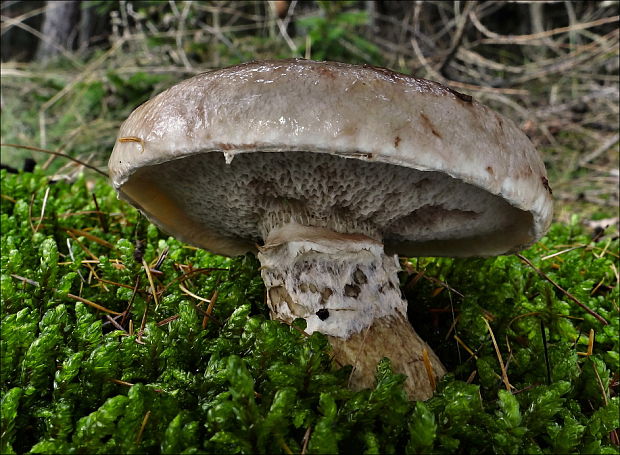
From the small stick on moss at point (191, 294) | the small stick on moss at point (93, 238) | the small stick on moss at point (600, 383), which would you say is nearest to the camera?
the small stick on moss at point (600, 383)

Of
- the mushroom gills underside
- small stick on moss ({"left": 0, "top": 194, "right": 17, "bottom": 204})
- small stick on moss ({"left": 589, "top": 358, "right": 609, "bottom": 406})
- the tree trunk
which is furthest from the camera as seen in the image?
the tree trunk

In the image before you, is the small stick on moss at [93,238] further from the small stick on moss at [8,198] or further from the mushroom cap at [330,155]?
the mushroom cap at [330,155]

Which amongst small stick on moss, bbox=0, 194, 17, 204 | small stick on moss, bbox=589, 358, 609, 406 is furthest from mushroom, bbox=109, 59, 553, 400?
small stick on moss, bbox=0, 194, 17, 204

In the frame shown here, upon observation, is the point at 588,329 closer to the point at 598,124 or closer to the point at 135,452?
the point at 135,452

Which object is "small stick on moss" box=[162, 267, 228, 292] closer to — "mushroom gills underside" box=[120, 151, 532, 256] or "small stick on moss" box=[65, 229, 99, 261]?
"mushroom gills underside" box=[120, 151, 532, 256]

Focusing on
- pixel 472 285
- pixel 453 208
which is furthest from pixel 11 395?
pixel 472 285

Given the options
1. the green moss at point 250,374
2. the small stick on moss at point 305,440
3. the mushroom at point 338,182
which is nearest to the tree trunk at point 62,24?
the green moss at point 250,374

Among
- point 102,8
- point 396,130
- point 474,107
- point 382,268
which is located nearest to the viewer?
point 396,130
